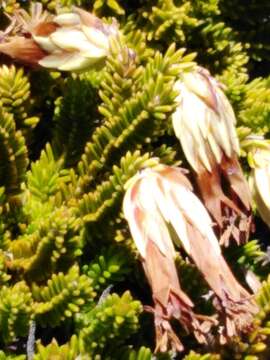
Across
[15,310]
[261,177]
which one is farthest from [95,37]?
[15,310]

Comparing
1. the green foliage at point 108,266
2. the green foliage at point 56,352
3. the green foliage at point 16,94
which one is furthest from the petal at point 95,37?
the green foliage at point 56,352

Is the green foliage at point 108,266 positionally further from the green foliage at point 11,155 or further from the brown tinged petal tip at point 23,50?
the brown tinged petal tip at point 23,50

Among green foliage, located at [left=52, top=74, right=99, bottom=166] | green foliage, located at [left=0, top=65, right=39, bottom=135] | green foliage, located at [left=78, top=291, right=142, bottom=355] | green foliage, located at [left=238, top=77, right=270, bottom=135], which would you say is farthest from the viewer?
green foliage, located at [left=238, top=77, right=270, bottom=135]

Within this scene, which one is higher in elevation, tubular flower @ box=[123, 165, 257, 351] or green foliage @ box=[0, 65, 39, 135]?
green foliage @ box=[0, 65, 39, 135]

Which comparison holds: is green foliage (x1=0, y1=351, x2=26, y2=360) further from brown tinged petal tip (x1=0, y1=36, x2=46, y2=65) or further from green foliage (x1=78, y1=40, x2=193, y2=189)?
brown tinged petal tip (x1=0, y1=36, x2=46, y2=65)

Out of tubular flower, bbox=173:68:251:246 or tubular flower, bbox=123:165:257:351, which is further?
tubular flower, bbox=173:68:251:246

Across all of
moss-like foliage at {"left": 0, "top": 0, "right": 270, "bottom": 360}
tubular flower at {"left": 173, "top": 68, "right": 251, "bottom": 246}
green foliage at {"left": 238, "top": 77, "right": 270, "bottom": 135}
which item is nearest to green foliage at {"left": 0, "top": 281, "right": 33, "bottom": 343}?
moss-like foliage at {"left": 0, "top": 0, "right": 270, "bottom": 360}

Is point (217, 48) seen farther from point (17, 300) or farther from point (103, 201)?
point (17, 300)
